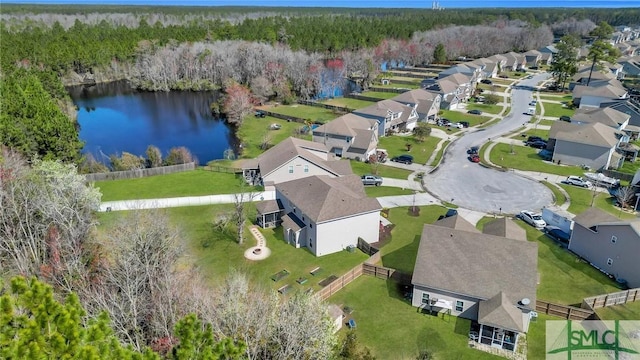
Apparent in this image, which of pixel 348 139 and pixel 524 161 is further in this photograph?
pixel 348 139

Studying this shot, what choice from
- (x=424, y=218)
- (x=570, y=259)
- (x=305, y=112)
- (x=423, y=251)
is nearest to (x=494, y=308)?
(x=423, y=251)

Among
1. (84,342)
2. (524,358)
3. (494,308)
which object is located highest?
(84,342)

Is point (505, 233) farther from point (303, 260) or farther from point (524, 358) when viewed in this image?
point (303, 260)

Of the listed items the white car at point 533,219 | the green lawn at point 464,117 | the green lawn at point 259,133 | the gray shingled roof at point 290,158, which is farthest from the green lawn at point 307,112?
the white car at point 533,219

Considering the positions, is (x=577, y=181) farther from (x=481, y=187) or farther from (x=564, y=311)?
(x=564, y=311)

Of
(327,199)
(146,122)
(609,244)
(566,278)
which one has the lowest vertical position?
(566,278)

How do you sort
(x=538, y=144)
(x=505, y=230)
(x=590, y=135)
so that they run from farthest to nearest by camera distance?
(x=538, y=144) → (x=590, y=135) → (x=505, y=230)

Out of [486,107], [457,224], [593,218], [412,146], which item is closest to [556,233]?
[593,218]
